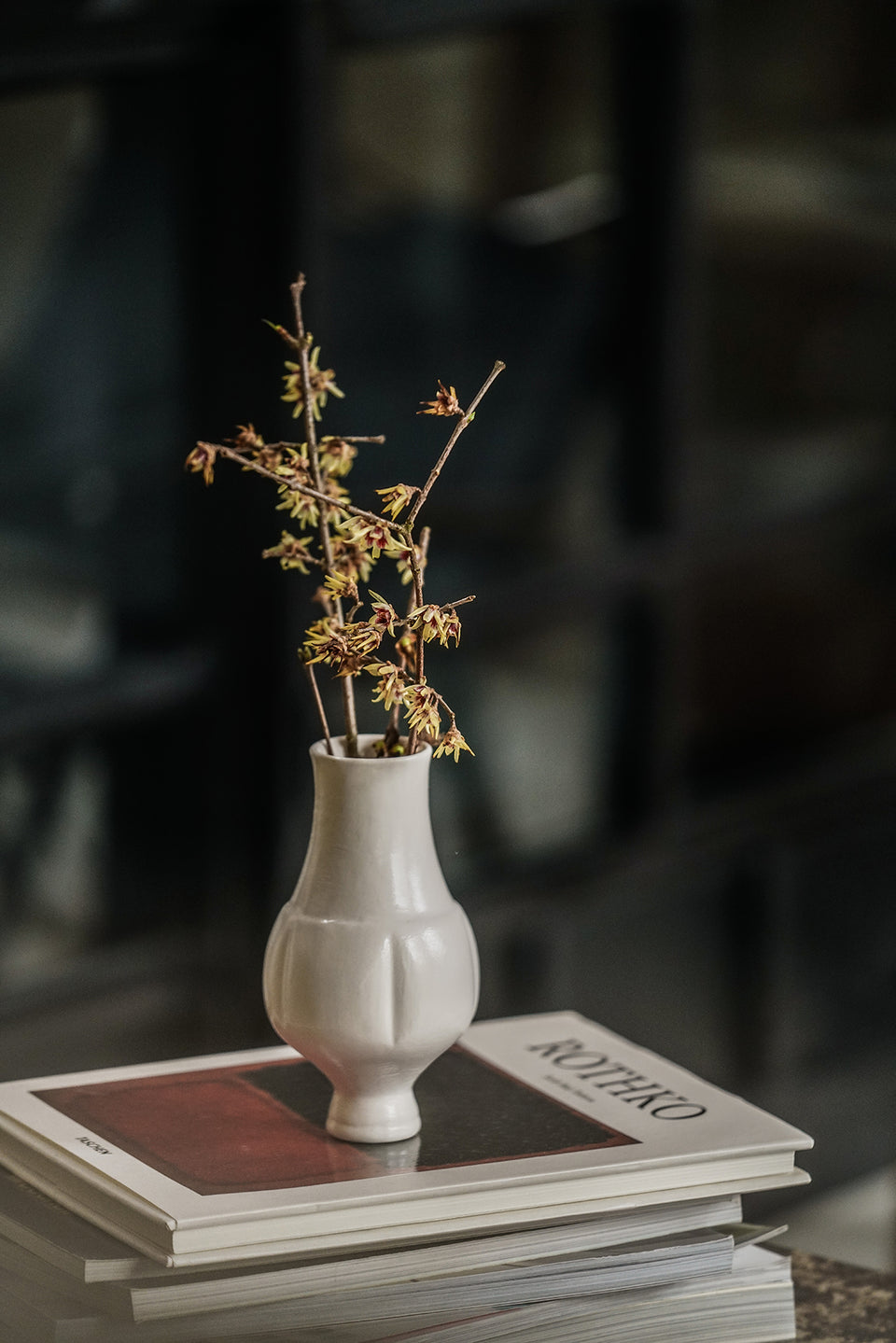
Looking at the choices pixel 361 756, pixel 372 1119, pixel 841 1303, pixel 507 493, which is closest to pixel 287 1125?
pixel 372 1119

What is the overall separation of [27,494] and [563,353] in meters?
0.79

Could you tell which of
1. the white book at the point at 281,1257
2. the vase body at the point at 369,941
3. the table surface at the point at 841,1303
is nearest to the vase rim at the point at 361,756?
the vase body at the point at 369,941

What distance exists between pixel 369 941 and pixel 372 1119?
93 mm

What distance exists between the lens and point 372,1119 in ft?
2.74

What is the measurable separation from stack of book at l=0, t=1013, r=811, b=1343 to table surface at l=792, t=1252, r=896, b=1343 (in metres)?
0.03

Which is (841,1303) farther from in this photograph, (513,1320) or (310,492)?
(310,492)

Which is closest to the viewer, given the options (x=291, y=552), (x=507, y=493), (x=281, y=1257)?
(x=281, y=1257)

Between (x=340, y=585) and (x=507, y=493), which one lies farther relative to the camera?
(x=507, y=493)

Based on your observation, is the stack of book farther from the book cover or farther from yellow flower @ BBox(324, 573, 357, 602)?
yellow flower @ BBox(324, 573, 357, 602)

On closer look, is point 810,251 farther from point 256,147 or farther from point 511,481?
point 256,147

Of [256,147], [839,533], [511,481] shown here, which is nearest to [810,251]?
[839,533]

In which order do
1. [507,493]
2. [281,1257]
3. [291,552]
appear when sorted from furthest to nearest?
[507,493]
[291,552]
[281,1257]

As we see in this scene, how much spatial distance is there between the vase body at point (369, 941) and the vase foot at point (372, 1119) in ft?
0.04

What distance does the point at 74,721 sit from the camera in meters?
1.95
